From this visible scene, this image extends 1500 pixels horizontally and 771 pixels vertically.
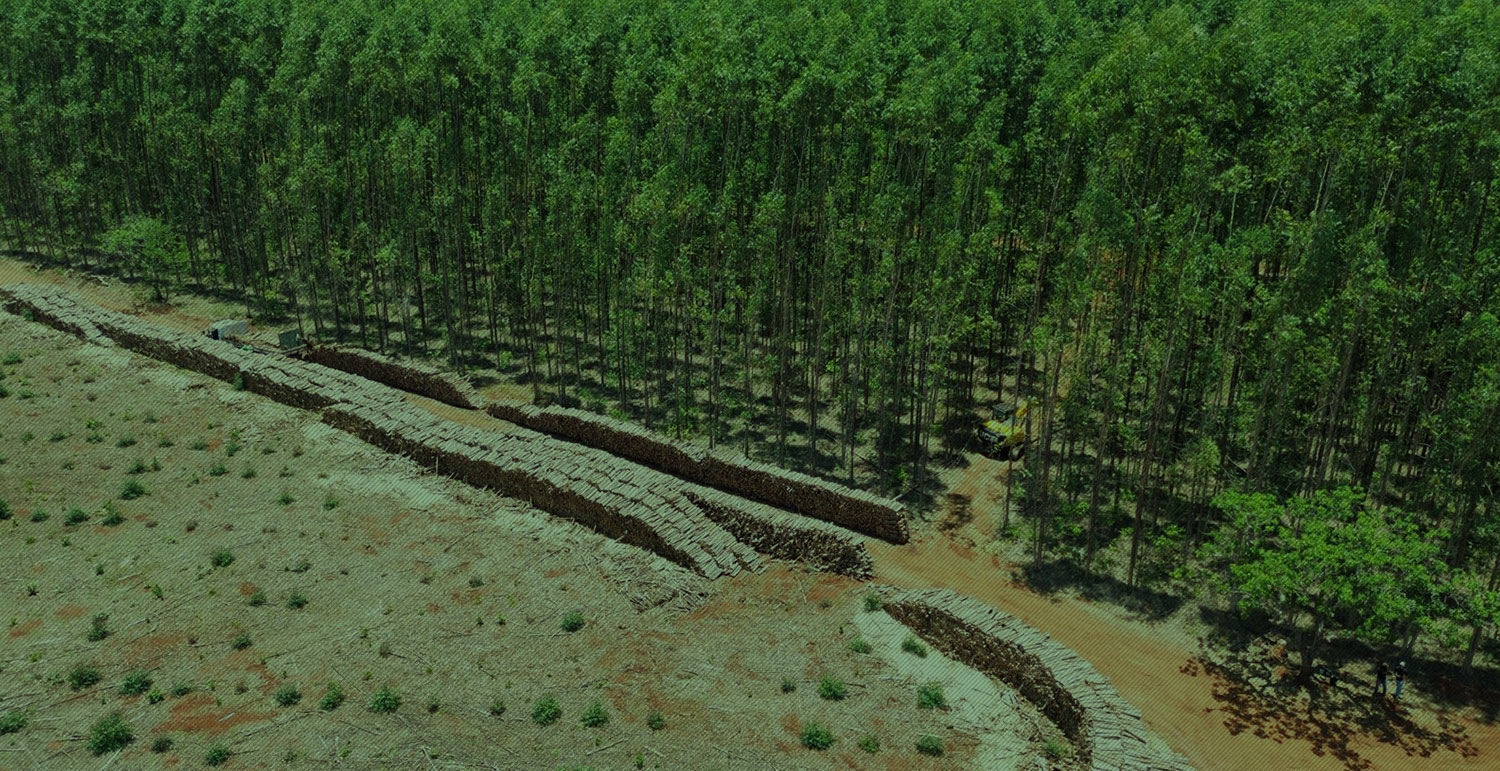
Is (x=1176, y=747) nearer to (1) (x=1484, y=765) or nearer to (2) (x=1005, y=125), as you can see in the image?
(1) (x=1484, y=765)

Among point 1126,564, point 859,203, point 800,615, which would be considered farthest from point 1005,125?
point 800,615

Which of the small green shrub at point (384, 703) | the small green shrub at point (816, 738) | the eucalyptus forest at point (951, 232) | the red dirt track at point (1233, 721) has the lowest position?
the red dirt track at point (1233, 721)

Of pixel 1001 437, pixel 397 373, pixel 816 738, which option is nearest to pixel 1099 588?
pixel 1001 437

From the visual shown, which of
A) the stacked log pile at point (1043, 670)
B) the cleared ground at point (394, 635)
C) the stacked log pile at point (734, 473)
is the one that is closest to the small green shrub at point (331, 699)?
the cleared ground at point (394, 635)

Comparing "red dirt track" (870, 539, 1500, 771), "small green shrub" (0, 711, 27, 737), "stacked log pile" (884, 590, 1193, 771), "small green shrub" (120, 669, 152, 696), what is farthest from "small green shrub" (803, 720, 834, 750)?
"small green shrub" (0, 711, 27, 737)

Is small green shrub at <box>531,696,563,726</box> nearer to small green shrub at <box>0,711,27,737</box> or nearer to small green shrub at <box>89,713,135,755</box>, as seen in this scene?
small green shrub at <box>89,713,135,755</box>

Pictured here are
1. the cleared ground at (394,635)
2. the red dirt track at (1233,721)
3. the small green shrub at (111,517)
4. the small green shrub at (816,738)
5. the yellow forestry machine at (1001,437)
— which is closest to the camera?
the cleared ground at (394,635)

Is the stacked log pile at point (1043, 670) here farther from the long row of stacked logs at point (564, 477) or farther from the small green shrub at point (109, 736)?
the small green shrub at point (109, 736)

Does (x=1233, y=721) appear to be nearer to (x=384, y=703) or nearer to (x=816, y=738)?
(x=816, y=738)
